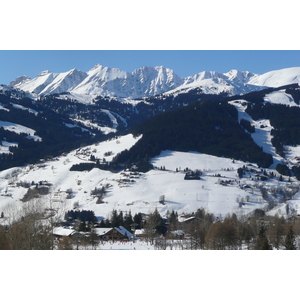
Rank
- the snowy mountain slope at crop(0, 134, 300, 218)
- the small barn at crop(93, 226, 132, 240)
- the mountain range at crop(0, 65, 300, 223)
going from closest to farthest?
the small barn at crop(93, 226, 132, 240) → the snowy mountain slope at crop(0, 134, 300, 218) → the mountain range at crop(0, 65, 300, 223)

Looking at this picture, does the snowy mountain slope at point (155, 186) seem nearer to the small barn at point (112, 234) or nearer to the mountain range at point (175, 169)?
the mountain range at point (175, 169)

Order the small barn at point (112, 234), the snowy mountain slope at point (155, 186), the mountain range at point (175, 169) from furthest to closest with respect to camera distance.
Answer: the mountain range at point (175, 169) → the snowy mountain slope at point (155, 186) → the small barn at point (112, 234)

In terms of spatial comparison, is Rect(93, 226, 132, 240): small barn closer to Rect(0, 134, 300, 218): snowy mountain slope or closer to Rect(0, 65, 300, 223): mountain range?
Rect(0, 134, 300, 218): snowy mountain slope

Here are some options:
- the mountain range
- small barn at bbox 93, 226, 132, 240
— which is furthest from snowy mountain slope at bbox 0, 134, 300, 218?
small barn at bbox 93, 226, 132, 240

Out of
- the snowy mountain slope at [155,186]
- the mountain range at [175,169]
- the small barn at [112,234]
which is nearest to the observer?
the small barn at [112,234]

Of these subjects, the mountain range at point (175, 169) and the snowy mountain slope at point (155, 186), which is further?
the mountain range at point (175, 169)

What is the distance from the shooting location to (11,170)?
17300 cm

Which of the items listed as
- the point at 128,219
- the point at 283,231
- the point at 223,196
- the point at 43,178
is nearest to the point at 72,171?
the point at 43,178

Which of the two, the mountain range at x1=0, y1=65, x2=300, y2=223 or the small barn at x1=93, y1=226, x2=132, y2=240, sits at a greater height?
the mountain range at x1=0, y1=65, x2=300, y2=223

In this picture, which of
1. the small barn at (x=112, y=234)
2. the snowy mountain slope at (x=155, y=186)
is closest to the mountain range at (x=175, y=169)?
the snowy mountain slope at (x=155, y=186)

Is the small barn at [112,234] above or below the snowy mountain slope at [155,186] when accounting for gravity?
below

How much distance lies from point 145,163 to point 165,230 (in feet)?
246

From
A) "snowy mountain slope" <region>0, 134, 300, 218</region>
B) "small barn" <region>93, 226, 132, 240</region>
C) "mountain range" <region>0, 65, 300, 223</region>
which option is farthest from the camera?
"mountain range" <region>0, 65, 300, 223</region>

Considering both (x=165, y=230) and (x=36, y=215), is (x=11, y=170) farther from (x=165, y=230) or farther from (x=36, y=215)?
(x=36, y=215)
